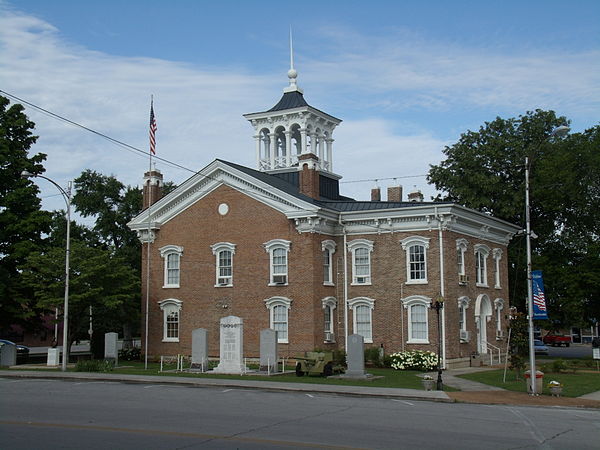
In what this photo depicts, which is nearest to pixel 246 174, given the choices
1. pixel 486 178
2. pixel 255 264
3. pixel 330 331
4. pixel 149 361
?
pixel 255 264

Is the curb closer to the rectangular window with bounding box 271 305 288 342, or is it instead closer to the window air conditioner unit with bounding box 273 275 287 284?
the rectangular window with bounding box 271 305 288 342

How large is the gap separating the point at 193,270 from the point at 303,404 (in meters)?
21.9

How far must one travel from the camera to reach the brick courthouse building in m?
36.7

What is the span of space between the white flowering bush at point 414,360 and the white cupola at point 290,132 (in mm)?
13145

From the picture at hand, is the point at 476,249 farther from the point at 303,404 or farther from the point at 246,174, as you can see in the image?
the point at 303,404

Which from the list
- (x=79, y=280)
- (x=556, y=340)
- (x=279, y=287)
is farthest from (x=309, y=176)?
(x=556, y=340)

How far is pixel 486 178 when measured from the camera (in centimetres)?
5069

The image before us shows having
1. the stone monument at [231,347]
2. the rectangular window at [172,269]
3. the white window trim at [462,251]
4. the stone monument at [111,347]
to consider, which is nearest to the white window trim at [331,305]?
the stone monument at [231,347]

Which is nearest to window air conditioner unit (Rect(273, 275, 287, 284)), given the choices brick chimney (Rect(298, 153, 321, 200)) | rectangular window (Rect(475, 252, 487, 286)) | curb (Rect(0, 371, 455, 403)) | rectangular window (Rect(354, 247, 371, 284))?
rectangular window (Rect(354, 247, 371, 284))

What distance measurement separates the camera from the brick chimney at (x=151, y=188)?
43.5 metres

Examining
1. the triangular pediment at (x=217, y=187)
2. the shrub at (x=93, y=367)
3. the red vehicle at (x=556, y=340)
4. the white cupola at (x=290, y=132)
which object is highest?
the white cupola at (x=290, y=132)

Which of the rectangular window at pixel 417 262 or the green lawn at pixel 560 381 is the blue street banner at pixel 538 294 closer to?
the green lawn at pixel 560 381

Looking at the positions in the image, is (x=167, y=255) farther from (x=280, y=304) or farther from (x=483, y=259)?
(x=483, y=259)

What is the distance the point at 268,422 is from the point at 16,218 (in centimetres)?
3323
